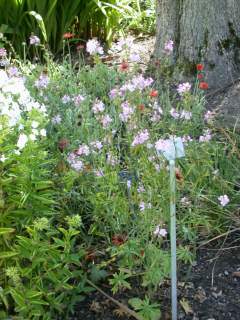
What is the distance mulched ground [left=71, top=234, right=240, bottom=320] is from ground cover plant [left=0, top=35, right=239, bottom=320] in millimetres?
59

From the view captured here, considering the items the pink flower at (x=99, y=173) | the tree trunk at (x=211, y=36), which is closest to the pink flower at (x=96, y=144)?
the pink flower at (x=99, y=173)

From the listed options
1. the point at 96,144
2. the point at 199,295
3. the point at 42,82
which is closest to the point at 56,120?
the point at 42,82

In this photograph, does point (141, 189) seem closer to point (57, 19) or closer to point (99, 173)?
point (99, 173)

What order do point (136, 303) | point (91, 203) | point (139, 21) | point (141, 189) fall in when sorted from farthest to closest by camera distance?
1. point (139, 21)
2. point (91, 203)
3. point (141, 189)
4. point (136, 303)

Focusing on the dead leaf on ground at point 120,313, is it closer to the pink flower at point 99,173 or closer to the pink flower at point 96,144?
the pink flower at point 99,173

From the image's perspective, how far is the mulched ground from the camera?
2.60 m

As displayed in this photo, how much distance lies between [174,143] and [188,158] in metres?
0.88

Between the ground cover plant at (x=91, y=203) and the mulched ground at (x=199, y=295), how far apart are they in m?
0.06

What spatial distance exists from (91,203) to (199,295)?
2.24 feet

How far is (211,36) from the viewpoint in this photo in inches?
183

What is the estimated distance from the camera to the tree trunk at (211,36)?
459 centimetres

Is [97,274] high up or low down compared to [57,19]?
down

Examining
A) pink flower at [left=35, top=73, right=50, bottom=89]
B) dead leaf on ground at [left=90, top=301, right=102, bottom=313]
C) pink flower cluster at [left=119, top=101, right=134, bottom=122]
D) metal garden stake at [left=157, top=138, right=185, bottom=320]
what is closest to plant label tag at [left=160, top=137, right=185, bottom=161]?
metal garden stake at [left=157, top=138, right=185, bottom=320]

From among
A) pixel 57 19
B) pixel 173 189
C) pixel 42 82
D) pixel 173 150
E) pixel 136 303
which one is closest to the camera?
pixel 173 150
